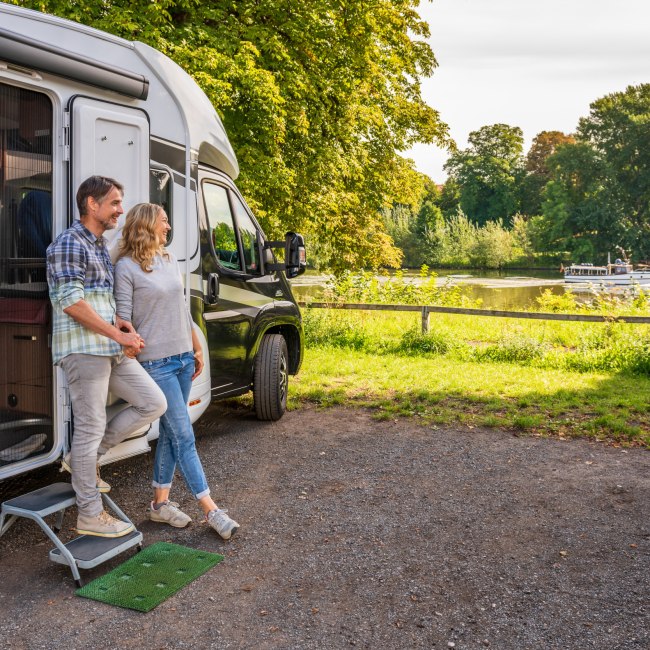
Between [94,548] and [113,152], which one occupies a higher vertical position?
[113,152]

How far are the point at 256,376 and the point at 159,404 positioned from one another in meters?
2.76

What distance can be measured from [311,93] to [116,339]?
9.11 m

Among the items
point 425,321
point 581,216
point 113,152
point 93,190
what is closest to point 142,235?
point 93,190

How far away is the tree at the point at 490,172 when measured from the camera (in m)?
74.8

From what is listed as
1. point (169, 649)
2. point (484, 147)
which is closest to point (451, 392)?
point (169, 649)

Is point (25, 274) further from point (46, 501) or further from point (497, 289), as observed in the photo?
point (497, 289)

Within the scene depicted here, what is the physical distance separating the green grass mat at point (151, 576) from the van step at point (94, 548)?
0.32 ft

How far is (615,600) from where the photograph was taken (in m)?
3.46

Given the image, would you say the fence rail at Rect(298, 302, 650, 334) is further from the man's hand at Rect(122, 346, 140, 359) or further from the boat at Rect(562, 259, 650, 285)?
the boat at Rect(562, 259, 650, 285)

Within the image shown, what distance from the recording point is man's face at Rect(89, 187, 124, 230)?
3658 millimetres

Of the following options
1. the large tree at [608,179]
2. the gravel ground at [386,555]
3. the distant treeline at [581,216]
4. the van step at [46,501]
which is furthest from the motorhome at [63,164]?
the large tree at [608,179]

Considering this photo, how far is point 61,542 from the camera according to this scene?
12.2 ft

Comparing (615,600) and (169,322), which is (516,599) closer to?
(615,600)

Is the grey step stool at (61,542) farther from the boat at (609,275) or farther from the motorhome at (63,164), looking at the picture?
the boat at (609,275)
